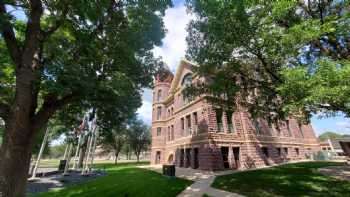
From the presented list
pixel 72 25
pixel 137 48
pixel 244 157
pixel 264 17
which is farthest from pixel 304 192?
pixel 72 25

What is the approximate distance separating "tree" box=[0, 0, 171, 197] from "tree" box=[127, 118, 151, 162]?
1450 inches

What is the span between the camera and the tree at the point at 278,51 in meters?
6.45

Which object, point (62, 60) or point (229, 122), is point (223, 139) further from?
point (62, 60)

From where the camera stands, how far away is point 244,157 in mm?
18328

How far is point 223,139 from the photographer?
18000 millimetres

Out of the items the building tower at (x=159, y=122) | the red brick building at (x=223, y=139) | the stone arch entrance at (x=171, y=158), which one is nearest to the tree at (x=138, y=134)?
the building tower at (x=159, y=122)

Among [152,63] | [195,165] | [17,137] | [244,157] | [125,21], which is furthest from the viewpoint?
[195,165]

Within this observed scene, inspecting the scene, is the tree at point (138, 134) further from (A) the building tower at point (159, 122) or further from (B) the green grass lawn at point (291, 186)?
(B) the green grass lawn at point (291, 186)

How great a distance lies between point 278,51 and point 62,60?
30.7 ft

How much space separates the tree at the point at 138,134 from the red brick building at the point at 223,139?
1992 cm

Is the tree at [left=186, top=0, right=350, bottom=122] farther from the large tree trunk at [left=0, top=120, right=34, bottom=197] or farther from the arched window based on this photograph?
the arched window

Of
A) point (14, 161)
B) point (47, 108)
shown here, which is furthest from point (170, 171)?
point (14, 161)

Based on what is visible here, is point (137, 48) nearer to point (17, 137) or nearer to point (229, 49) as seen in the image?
point (229, 49)

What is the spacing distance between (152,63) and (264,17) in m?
6.75
